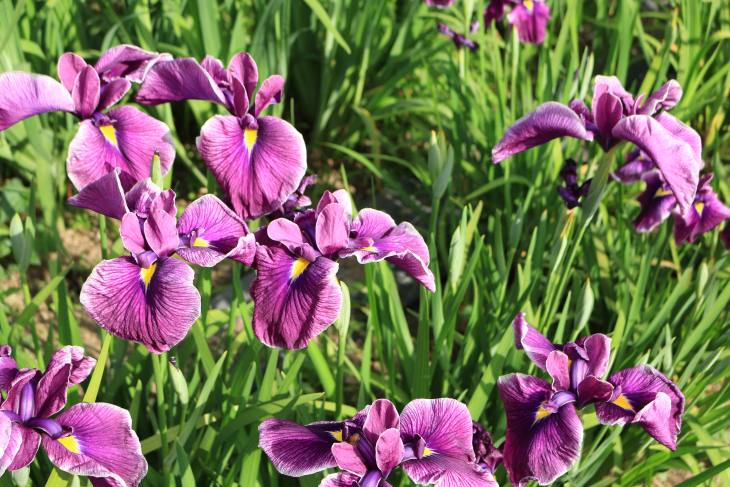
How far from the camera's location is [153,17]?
9.27ft

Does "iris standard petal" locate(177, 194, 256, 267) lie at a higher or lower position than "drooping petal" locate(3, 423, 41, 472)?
higher

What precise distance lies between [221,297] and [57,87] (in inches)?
60.4

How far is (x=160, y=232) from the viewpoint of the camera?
102 cm

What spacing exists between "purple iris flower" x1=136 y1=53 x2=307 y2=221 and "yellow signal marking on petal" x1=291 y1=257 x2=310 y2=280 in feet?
0.43

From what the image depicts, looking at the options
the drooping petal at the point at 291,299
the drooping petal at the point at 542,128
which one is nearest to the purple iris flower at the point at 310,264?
the drooping petal at the point at 291,299

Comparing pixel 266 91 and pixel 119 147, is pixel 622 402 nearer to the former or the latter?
pixel 266 91

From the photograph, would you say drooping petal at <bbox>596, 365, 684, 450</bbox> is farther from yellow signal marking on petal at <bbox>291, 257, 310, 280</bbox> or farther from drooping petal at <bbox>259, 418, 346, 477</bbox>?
yellow signal marking on petal at <bbox>291, 257, 310, 280</bbox>

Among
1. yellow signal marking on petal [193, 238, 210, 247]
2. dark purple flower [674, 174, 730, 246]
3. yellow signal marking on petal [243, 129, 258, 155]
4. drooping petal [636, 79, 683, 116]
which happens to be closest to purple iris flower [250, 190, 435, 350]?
yellow signal marking on petal [193, 238, 210, 247]

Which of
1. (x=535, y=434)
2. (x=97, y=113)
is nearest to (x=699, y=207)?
(x=535, y=434)

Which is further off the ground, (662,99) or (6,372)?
(662,99)

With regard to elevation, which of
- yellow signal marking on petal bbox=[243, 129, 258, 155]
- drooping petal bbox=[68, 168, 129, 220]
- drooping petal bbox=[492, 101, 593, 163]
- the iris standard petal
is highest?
drooping petal bbox=[492, 101, 593, 163]

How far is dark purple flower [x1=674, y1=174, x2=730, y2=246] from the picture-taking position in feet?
6.28

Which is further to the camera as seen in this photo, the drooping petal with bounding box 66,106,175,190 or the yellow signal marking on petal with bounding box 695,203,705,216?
the yellow signal marking on petal with bounding box 695,203,705,216

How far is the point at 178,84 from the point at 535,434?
1.05 m
